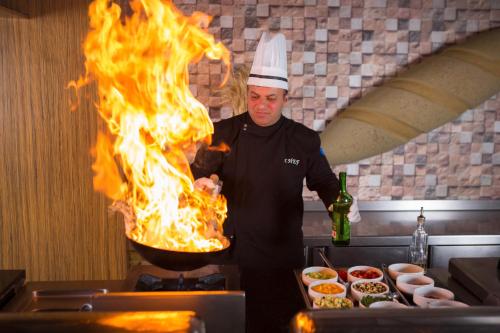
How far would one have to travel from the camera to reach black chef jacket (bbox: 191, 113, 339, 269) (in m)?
2.67

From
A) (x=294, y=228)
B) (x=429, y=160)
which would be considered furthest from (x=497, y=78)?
(x=294, y=228)

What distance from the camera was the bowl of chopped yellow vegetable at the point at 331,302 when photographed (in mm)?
1610

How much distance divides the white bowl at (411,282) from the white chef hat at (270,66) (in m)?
1.23

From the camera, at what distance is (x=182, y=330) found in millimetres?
795

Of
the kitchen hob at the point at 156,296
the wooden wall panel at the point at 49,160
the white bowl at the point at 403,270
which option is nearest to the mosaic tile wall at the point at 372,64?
the wooden wall panel at the point at 49,160

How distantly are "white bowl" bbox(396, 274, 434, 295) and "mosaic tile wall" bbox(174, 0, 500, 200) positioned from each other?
192cm

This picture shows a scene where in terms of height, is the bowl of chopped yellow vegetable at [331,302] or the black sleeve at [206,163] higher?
the black sleeve at [206,163]

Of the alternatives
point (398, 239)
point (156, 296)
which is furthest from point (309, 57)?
point (156, 296)

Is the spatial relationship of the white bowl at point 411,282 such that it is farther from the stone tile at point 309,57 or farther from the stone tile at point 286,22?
the stone tile at point 286,22

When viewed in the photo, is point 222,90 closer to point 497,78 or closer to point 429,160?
point 429,160

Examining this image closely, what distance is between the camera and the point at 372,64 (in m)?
3.67

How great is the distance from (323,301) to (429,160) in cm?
243

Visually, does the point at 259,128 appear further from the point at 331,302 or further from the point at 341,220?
the point at 331,302

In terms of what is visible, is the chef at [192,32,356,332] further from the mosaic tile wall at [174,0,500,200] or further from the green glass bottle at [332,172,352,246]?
the mosaic tile wall at [174,0,500,200]
